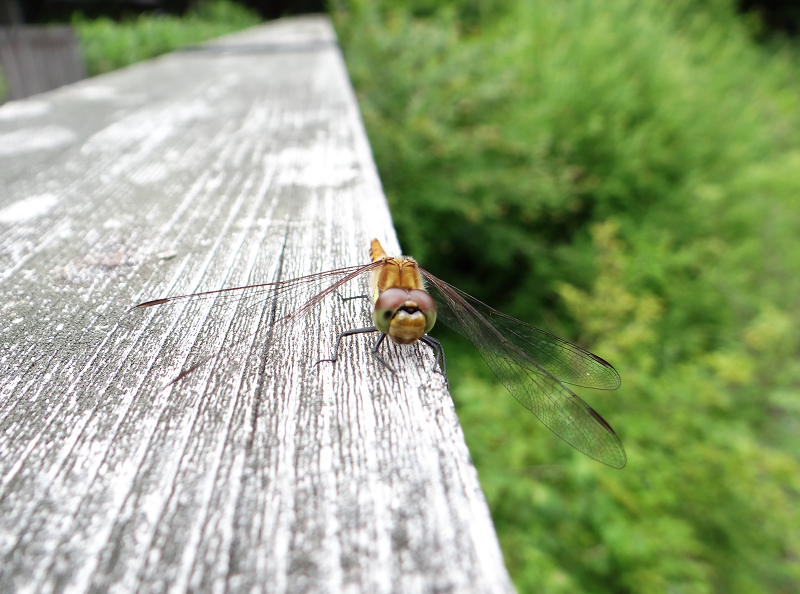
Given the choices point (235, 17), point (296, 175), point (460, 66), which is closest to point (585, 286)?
point (460, 66)

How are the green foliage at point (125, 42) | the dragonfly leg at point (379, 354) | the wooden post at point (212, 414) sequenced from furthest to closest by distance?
1. the green foliage at point (125, 42)
2. the dragonfly leg at point (379, 354)
3. the wooden post at point (212, 414)

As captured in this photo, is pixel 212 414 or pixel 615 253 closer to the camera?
pixel 212 414

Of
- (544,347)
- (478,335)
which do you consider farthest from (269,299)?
(544,347)

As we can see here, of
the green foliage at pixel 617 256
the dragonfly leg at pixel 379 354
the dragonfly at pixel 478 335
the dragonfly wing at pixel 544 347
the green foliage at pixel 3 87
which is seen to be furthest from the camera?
the green foliage at pixel 3 87

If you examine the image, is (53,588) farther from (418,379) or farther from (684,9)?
(684,9)

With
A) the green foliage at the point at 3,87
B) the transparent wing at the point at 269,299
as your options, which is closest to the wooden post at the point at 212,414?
the transparent wing at the point at 269,299

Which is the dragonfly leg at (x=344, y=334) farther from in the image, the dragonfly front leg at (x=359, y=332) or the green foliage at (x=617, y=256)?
the green foliage at (x=617, y=256)

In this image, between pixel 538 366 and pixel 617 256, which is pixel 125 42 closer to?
pixel 617 256
